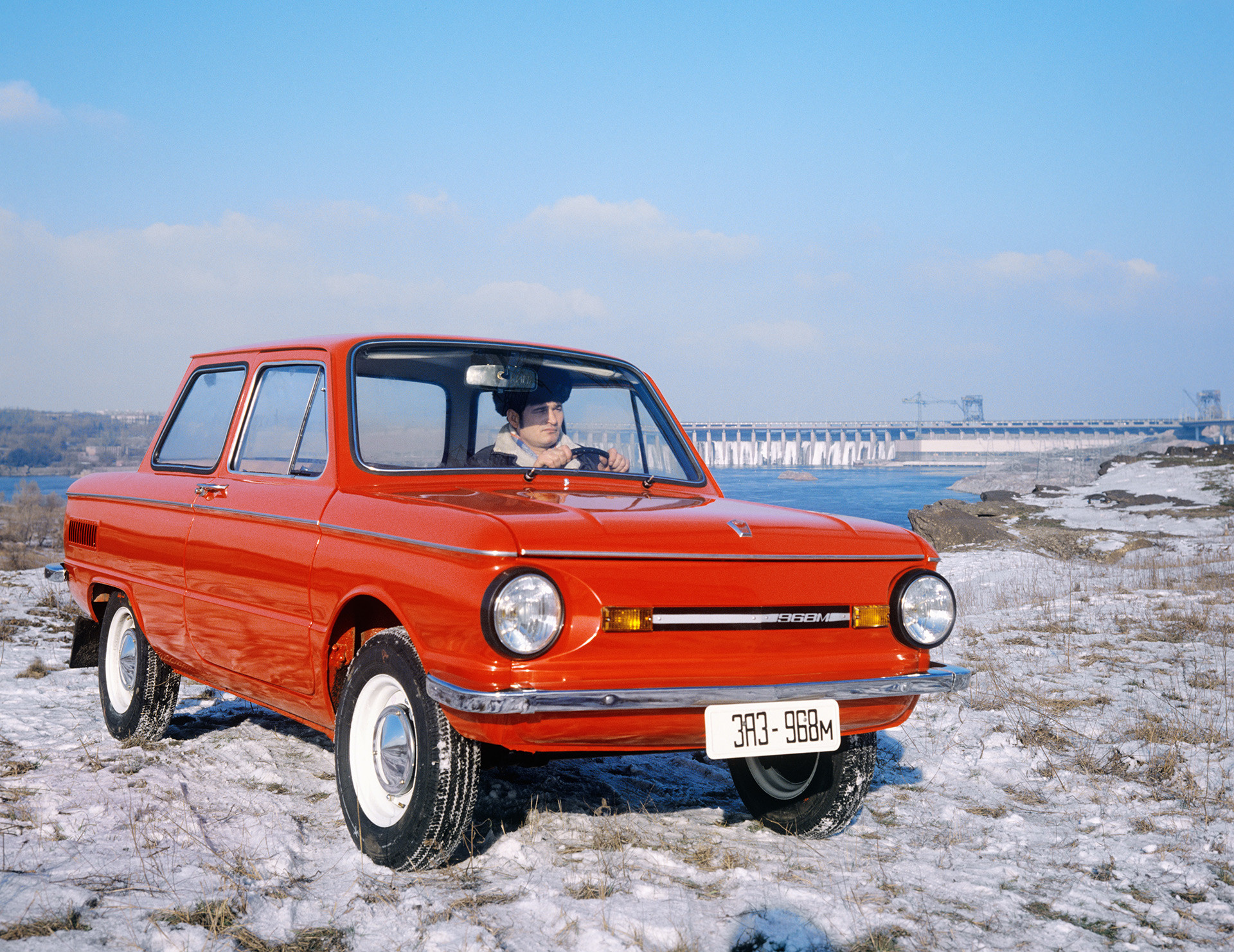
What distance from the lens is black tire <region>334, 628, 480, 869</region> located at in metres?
3.06

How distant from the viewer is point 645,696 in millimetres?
2840

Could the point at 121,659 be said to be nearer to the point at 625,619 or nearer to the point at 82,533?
the point at 82,533

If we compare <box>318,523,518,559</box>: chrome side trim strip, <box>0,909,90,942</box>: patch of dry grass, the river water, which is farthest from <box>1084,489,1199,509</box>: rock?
<box>0,909,90,942</box>: patch of dry grass

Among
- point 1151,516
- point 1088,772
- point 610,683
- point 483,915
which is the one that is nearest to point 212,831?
point 483,915

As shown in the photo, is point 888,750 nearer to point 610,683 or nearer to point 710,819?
point 710,819

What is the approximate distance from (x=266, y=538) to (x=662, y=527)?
176 cm

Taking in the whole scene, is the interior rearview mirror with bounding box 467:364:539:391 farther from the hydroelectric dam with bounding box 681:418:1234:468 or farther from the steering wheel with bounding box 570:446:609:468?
the hydroelectric dam with bounding box 681:418:1234:468

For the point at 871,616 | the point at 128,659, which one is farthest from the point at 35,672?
the point at 871,616

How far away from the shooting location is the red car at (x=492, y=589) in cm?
286

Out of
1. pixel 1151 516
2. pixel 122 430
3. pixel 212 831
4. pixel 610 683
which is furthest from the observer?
pixel 1151 516

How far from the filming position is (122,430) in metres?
7.20

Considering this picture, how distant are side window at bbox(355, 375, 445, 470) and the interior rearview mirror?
0.16m

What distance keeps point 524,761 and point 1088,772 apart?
9.38 feet

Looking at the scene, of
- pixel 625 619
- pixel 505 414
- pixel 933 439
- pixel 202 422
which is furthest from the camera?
pixel 933 439
